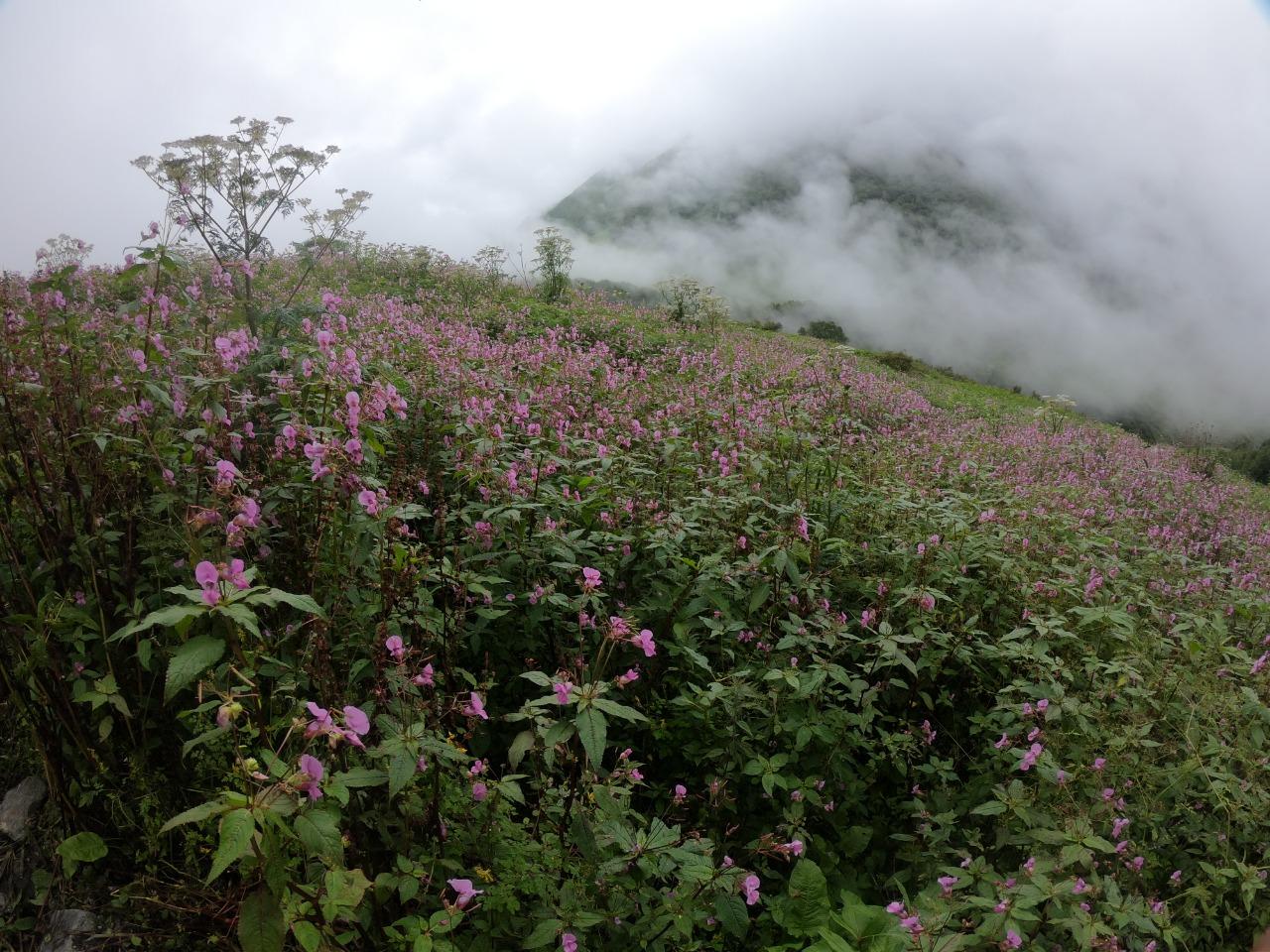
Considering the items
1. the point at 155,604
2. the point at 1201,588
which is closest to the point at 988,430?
the point at 1201,588

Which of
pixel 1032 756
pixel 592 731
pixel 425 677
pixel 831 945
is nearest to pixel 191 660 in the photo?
pixel 425 677

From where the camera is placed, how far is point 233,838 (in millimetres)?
1186

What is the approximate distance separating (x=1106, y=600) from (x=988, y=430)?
28.3 feet

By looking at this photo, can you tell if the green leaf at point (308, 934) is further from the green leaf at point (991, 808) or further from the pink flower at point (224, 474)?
the green leaf at point (991, 808)

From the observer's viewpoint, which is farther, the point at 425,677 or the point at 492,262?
the point at 492,262

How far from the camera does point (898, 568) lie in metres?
3.95

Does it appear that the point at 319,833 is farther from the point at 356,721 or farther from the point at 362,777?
the point at 362,777

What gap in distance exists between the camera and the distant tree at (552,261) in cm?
1500

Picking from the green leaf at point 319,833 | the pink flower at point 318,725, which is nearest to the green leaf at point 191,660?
the pink flower at point 318,725

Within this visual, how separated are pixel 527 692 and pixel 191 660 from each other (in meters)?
1.90

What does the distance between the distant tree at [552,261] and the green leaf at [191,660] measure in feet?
46.0

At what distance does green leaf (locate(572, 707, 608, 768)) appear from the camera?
A: 168 centimetres

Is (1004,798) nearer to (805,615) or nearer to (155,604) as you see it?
(805,615)

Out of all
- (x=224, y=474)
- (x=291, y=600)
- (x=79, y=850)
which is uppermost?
(x=224, y=474)
